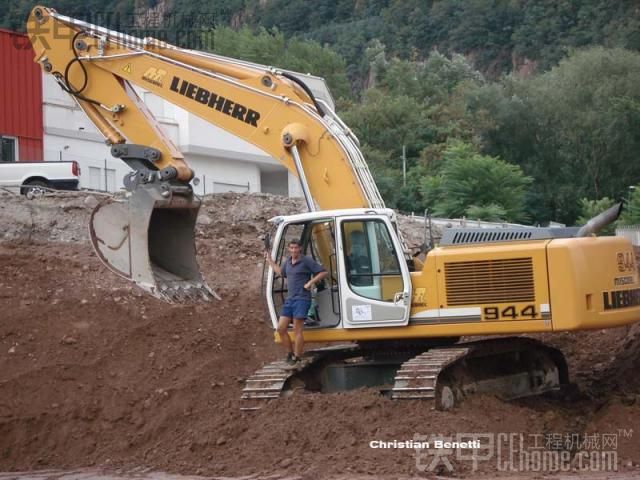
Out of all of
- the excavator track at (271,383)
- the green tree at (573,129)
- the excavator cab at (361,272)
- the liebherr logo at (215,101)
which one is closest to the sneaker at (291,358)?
the excavator track at (271,383)

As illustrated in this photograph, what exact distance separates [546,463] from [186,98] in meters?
6.75

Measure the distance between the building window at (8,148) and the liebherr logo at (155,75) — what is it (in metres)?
22.3

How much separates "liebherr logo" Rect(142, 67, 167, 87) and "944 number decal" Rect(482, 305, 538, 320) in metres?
5.44

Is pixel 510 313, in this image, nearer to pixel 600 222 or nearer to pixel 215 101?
pixel 600 222

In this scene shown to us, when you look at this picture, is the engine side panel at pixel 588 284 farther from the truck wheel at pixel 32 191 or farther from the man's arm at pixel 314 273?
the truck wheel at pixel 32 191

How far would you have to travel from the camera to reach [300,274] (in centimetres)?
1441

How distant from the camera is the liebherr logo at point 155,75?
53.6 feet

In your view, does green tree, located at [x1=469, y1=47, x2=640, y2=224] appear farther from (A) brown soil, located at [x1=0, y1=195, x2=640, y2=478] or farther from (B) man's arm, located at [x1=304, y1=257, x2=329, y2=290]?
(B) man's arm, located at [x1=304, y1=257, x2=329, y2=290]

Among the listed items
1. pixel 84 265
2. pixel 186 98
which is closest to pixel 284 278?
pixel 186 98

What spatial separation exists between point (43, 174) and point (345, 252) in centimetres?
1673

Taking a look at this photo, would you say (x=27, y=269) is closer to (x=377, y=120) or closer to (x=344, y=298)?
(x=344, y=298)

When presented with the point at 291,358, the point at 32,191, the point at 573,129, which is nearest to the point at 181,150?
the point at 32,191

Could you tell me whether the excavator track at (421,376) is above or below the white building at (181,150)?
below

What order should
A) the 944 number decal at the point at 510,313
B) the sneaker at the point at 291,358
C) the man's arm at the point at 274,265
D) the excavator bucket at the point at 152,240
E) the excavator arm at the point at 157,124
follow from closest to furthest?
the 944 number decal at the point at 510,313 → the man's arm at the point at 274,265 → the sneaker at the point at 291,358 → the excavator arm at the point at 157,124 → the excavator bucket at the point at 152,240
